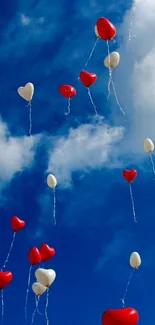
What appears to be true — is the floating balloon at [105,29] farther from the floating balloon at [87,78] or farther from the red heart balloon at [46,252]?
the red heart balloon at [46,252]

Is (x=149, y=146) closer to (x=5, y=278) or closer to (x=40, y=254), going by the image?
(x=40, y=254)

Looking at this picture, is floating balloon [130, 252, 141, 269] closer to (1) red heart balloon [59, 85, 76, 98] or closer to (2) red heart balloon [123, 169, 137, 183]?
(2) red heart balloon [123, 169, 137, 183]

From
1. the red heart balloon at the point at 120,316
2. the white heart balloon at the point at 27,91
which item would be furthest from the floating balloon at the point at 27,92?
the red heart balloon at the point at 120,316

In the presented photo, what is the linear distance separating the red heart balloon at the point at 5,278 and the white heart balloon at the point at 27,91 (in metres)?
5.72

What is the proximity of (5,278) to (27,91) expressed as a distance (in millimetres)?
6132

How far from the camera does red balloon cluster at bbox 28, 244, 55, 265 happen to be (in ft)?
55.6

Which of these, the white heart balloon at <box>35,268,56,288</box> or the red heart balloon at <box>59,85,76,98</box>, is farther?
the red heart balloon at <box>59,85,76,98</box>

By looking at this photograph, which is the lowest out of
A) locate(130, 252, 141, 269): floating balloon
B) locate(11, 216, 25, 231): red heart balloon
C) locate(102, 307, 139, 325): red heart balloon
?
locate(102, 307, 139, 325): red heart balloon

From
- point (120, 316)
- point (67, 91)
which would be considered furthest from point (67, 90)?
point (120, 316)

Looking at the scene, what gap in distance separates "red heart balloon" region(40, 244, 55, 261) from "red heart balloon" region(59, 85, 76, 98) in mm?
5282

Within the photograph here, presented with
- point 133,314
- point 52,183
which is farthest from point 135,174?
point 133,314

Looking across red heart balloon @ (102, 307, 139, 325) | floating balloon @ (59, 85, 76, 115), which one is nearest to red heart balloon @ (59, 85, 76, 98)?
floating balloon @ (59, 85, 76, 115)

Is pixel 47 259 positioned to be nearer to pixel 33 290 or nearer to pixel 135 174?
pixel 33 290

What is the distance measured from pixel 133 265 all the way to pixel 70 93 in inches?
245
